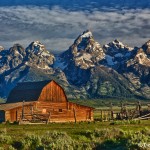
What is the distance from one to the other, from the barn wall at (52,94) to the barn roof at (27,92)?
3.29ft

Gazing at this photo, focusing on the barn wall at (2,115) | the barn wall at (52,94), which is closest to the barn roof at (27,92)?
the barn wall at (52,94)

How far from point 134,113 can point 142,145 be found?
63.4 meters

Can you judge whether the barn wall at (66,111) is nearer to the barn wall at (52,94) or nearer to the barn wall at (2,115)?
the barn wall at (52,94)

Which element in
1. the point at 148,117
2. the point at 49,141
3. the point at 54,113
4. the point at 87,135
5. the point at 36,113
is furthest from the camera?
the point at 54,113

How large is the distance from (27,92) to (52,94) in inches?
265

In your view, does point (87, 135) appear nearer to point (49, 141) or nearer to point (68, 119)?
point (49, 141)

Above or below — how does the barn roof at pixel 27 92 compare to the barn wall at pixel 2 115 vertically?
above

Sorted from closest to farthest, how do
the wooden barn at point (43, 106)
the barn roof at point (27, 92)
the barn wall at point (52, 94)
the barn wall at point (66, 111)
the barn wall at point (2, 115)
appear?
the barn wall at point (2, 115)
the wooden barn at point (43, 106)
the barn wall at point (66, 111)
the barn wall at point (52, 94)
the barn roof at point (27, 92)

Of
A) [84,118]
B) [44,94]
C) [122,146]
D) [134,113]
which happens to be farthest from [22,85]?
[122,146]

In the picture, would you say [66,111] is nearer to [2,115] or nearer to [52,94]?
[52,94]

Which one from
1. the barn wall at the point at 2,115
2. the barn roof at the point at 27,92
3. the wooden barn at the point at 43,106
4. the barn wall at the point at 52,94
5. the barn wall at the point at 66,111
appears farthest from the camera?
the barn roof at the point at 27,92

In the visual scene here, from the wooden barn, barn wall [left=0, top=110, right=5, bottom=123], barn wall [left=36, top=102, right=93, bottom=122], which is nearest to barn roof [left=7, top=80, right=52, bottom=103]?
the wooden barn

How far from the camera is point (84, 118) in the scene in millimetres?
109750

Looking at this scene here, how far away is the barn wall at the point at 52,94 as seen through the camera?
11128 cm
